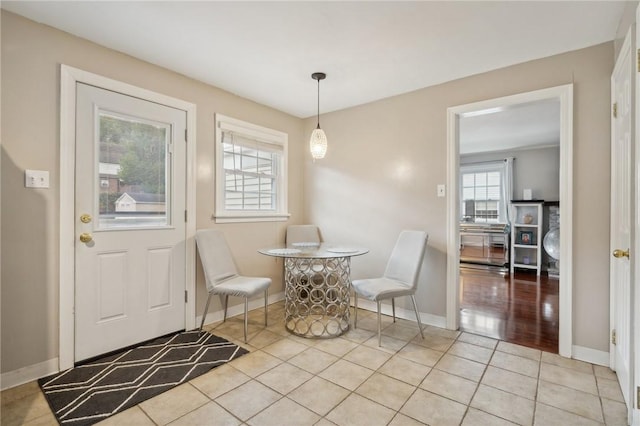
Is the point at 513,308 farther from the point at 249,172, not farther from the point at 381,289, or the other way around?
the point at 249,172

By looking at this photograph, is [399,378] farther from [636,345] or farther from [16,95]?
[16,95]

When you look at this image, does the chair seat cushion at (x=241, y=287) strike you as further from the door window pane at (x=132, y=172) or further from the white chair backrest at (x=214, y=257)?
the door window pane at (x=132, y=172)

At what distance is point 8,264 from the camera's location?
1917mm

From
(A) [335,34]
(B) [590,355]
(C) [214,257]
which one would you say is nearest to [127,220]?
(C) [214,257]

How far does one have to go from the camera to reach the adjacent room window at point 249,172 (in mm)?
3180

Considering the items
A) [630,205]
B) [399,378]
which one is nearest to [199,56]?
[399,378]

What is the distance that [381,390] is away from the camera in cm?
192

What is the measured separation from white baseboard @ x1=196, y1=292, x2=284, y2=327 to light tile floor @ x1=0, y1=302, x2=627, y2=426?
58cm

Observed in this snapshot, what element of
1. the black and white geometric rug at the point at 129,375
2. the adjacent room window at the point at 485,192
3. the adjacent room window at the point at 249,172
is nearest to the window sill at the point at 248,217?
the adjacent room window at the point at 249,172

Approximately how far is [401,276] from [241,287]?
1472mm

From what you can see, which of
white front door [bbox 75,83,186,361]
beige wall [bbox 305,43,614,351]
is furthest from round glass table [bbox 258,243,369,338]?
white front door [bbox 75,83,186,361]

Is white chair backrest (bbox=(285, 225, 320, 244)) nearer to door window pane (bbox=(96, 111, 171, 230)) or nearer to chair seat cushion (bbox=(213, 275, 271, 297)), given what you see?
chair seat cushion (bbox=(213, 275, 271, 297))

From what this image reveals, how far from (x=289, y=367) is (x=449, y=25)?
103 inches

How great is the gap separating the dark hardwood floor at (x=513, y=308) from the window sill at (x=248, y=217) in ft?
7.59
